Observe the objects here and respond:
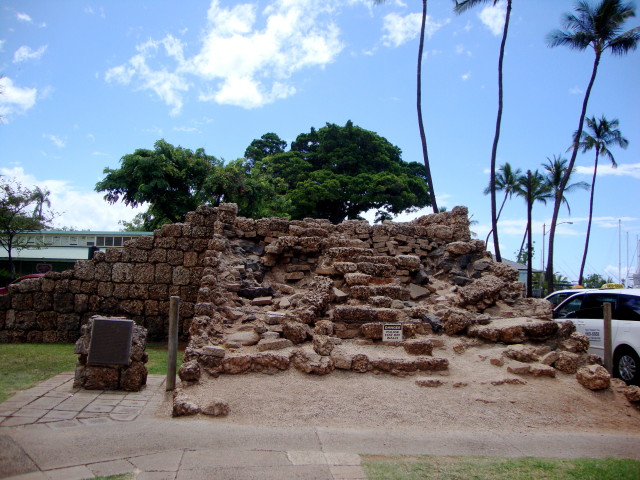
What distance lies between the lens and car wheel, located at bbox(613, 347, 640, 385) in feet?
24.4

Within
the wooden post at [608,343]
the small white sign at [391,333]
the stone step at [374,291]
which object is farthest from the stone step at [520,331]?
the stone step at [374,291]

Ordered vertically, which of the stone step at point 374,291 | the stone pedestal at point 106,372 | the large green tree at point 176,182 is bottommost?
the stone pedestal at point 106,372

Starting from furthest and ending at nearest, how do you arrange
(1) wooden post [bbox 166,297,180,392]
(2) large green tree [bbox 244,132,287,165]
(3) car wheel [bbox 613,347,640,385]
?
(2) large green tree [bbox 244,132,287,165] < (3) car wheel [bbox 613,347,640,385] < (1) wooden post [bbox 166,297,180,392]

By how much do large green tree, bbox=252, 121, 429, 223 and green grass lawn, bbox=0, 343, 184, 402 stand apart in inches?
691

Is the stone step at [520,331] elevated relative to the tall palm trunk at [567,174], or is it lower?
lower

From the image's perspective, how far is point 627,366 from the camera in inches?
300

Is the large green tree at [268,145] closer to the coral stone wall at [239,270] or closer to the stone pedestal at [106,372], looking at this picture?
the coral stone wall at [239,270]

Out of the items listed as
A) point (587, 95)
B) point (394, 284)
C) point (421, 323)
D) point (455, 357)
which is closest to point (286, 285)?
point (394, 284)

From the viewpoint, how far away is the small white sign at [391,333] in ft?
22.7

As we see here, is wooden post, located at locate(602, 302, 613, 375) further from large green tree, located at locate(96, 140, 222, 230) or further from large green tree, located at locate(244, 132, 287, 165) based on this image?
large green tree, located at locate(244, 132, 287, 165)

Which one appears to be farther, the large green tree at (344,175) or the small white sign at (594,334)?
the large green tree at (344,175)

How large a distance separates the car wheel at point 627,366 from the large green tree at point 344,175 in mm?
20614

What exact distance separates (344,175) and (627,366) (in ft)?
73.9

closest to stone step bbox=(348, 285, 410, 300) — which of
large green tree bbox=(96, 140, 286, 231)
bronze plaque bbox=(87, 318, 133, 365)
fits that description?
bronze plaque bbox=(87, 318, 133, 365)
